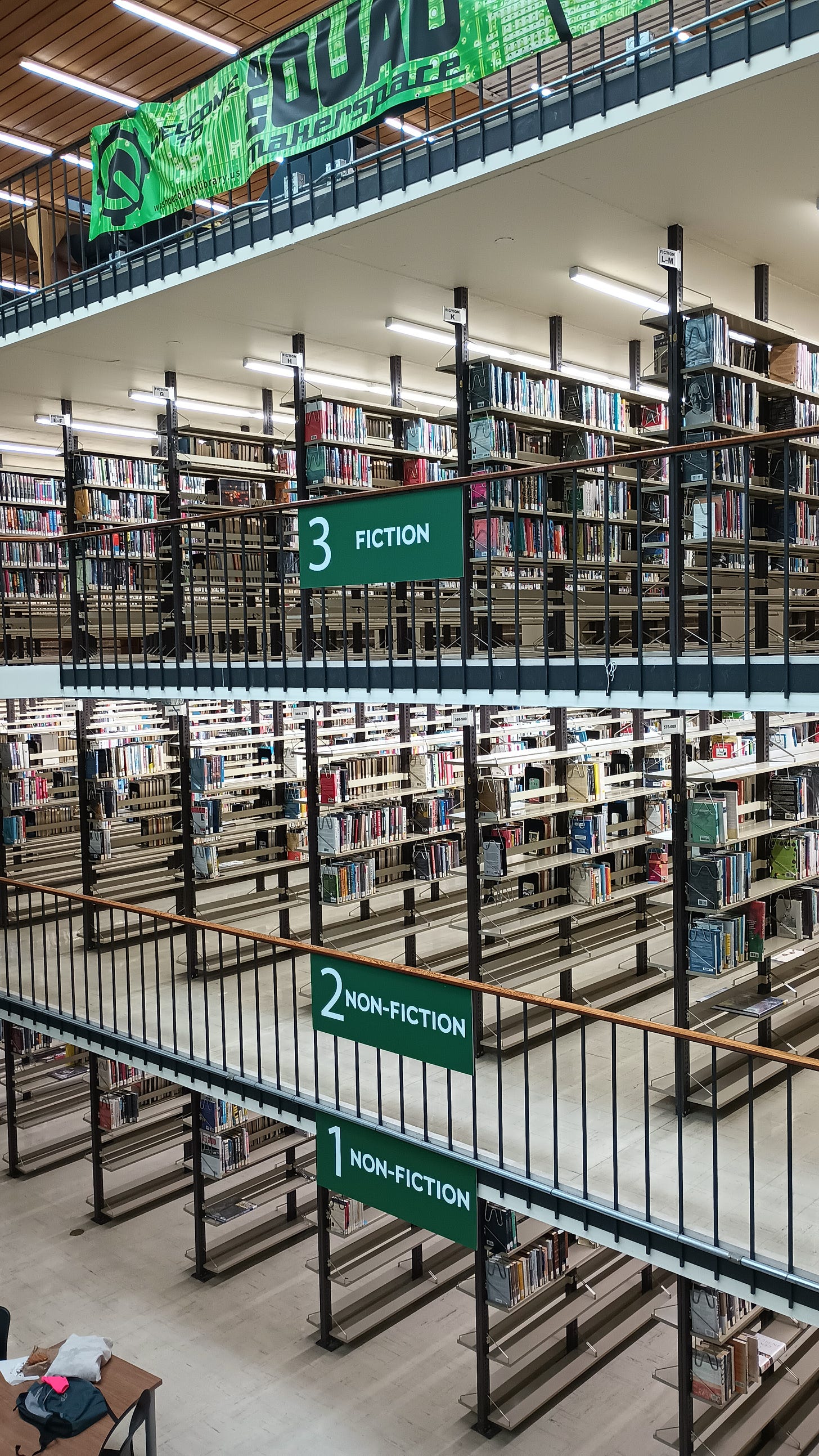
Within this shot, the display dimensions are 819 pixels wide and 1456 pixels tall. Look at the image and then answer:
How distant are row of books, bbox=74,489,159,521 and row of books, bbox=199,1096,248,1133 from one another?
12.2ft

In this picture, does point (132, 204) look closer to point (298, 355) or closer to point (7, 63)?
point (298, 355)

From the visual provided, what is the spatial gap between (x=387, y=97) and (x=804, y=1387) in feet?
18.5

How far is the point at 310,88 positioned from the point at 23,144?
6636mm

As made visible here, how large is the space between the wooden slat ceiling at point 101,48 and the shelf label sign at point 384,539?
14.4 feet

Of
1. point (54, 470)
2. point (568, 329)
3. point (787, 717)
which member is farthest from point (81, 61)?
point (787, 717)

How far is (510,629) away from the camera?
7402 mm

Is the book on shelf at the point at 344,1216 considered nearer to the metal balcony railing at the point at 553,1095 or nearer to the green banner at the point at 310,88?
the metal balcony railing at the point at 553,1095

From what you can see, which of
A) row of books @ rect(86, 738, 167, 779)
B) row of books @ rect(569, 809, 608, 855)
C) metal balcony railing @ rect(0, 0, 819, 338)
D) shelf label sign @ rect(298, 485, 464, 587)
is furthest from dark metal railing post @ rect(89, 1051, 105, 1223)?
metal balcony railing @ rect(0, 0, 819, 338)

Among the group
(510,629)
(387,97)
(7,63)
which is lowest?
(510,629)

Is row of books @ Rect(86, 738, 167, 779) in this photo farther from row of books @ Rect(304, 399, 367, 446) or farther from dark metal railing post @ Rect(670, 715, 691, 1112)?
dark metal railing post @ Rect(670, 715, 691, 1112)

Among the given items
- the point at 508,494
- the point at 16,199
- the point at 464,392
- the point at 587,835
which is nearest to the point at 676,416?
the point at 508,494

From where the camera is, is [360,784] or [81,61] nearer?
[360,784]

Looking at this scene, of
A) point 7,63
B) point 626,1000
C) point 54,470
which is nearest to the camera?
point 626,1000

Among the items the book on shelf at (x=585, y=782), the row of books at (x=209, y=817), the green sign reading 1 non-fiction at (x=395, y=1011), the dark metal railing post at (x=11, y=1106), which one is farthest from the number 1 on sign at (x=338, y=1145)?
the dark metal railing post at (x=11, y=1106)
